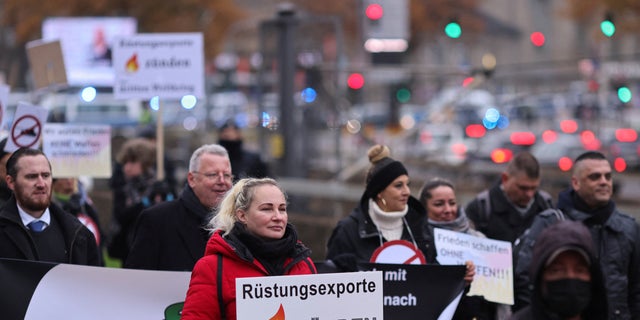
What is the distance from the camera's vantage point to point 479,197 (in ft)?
28.5

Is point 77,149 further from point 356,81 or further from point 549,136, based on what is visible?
point 549,136

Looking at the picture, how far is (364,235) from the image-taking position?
7152 millimetres

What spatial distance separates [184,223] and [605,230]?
8.10 ft

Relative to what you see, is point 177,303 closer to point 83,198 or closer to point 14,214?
point 14,214

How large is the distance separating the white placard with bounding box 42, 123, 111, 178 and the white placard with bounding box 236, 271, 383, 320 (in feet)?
17.8

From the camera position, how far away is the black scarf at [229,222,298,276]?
5.30 m

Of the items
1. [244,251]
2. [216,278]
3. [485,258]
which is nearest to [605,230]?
[485,258]

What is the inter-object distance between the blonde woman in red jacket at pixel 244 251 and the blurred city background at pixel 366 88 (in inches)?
301

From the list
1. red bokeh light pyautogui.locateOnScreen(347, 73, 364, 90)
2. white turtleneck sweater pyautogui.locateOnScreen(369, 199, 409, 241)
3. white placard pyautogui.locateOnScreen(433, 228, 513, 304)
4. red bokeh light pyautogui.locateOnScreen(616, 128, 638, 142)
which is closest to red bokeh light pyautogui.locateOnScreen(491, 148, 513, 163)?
red bokeh light pyautogui.locateOnScreen(616, 128, 638, 142)

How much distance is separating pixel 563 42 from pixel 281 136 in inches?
1486

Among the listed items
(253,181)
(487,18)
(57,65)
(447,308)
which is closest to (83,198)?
(57,65)

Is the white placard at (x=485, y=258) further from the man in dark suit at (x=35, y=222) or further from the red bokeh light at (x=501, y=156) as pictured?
the red bokeh light at (x=501, y=156)

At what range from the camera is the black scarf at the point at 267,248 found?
5297 mm

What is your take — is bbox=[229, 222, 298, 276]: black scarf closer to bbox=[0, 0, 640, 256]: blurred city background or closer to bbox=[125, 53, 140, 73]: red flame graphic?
bbox=[125, 53, 140, 73]: red flame graphic
